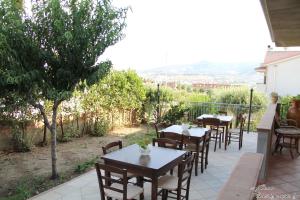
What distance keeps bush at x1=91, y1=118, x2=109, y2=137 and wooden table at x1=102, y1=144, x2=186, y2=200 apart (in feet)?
14.8

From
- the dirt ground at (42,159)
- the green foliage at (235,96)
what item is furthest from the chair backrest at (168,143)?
the green foliage at (235,96)

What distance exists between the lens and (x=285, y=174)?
Answer: 4.41 m

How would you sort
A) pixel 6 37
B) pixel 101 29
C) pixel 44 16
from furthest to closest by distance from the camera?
pixel 101 29, pixel 44 16, pixel 6 37

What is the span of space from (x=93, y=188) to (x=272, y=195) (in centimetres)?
264

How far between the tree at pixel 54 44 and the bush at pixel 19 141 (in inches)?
75.3

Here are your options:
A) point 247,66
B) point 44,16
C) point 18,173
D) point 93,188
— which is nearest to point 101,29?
point 44,16

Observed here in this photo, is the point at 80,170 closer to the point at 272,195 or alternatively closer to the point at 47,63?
the point at 47,63

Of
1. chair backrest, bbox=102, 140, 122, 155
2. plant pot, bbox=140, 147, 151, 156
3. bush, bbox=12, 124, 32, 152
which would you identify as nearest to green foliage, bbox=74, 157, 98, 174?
chair backrest, bbox=102, 140, 122, 155

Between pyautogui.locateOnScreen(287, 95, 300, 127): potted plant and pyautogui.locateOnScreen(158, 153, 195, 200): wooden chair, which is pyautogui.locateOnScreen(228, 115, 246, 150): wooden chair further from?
pyautogui.locateOnScreen(158, 153, 195, 200): wooden chair

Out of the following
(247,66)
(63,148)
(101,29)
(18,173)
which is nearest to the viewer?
(101,29)

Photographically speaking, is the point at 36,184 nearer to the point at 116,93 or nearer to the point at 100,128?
the point at 100,128

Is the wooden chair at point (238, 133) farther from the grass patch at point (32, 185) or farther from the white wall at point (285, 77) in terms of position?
the white wall at point (285, 77)

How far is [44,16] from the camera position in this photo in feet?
14.6

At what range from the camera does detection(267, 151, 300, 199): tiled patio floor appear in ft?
12.8
